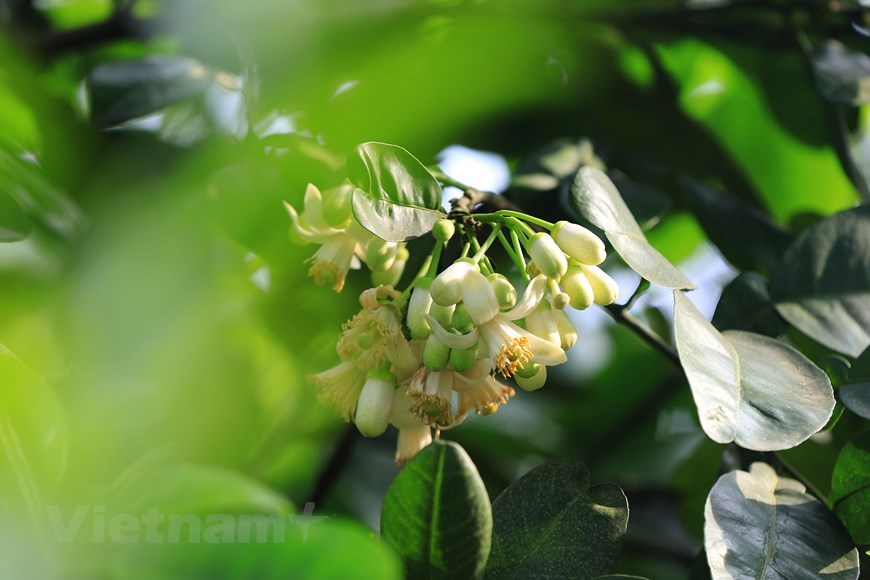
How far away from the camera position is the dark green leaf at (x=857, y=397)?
775 mm

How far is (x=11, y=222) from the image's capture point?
0.74 metres

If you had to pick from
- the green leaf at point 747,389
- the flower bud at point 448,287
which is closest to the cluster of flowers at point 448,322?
the flower bud at point 448,287

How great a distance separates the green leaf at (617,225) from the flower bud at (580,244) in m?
0.03

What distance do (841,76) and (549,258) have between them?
2.41 feet

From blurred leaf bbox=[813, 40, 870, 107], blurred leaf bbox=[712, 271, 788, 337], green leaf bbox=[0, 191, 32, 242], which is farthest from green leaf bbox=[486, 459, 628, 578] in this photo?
blurred leaf bbox=[813, 40, 870, 107]

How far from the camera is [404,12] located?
129cm

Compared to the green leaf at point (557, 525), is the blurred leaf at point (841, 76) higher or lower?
higher

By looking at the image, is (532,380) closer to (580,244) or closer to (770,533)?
(580,244)

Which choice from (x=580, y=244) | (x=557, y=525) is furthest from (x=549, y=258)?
(x=557, y=525)

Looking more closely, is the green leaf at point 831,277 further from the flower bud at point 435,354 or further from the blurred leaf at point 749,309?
the flower bud at point 435,354

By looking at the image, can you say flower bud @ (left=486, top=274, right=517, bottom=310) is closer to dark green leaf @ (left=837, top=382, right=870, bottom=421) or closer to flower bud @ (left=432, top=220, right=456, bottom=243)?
flower bud @ (left=432, top=220, right=456, bottom=243)

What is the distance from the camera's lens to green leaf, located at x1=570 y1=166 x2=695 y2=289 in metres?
0.68

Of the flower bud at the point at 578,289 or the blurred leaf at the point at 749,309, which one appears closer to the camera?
the flower bud at the point at 578,289

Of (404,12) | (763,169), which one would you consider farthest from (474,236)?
(763,169)
